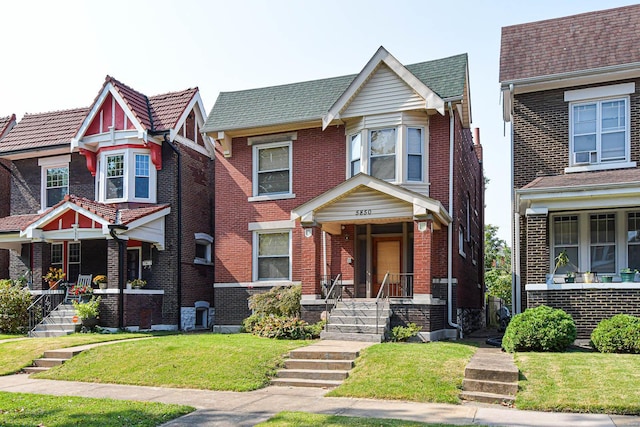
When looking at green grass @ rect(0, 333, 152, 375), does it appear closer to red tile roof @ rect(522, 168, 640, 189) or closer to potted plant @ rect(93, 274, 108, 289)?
potted plant @ rect(93, 274, 108, 289)

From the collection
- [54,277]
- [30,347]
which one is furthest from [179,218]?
[30,347]

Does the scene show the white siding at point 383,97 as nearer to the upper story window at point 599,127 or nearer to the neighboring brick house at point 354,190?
the neighboring brick house at point 354,190

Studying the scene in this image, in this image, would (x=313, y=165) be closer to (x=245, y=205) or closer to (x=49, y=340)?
(x=245, y=205)

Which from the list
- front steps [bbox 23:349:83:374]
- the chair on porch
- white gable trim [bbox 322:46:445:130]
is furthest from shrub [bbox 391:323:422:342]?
the chair on porch

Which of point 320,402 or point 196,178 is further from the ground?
point 196,178

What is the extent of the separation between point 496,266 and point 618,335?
99.5 ft

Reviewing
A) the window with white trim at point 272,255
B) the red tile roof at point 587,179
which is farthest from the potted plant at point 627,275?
the window with white trim at point 272,255

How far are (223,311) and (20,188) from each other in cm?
1025

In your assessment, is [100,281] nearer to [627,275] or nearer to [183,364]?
[183,364]

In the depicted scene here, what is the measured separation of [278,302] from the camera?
18094mm

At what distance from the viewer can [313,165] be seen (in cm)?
1986

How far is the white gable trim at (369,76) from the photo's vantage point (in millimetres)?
17469

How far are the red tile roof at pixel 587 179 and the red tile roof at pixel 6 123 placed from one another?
2104 cm

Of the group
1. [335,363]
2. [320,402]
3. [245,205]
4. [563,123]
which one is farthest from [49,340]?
→ [563,123]
